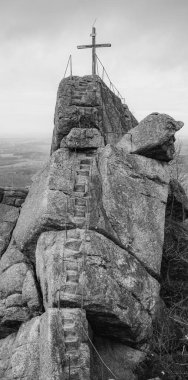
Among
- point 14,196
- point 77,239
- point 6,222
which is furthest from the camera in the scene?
point 14,196

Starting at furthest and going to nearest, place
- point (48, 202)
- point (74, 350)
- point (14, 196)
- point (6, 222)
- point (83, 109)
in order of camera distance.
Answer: point (14, 196) < point (83, 109) < point (6, 222) < point (48, 202) < point (74, 350)

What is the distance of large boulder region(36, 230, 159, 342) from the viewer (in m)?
14.6

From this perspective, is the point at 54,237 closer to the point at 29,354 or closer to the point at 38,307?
the point at 38,307

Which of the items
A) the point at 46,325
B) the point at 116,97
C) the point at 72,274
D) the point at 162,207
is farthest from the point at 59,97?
the point at 46,325

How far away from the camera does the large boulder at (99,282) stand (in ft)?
47.8

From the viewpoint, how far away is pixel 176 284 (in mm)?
19703

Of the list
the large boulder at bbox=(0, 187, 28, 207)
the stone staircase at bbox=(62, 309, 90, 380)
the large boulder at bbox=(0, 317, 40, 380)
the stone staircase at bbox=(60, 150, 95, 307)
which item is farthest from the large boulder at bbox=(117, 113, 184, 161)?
the large boulder at bbox=(0, 317, 40, 380)

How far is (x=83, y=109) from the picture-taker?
69.0 feet

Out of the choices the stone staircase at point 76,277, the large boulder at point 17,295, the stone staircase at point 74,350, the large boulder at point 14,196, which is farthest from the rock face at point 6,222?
the stone staircase at point 74,350

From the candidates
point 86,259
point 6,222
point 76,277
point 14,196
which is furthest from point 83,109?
point 76,277

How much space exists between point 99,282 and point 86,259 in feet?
3.14

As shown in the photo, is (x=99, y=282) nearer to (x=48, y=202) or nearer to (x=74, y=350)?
(x=74, y=350)

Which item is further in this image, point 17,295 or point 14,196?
point 14,196

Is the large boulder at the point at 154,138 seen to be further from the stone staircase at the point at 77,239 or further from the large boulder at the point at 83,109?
the large boulder at the point at 83,109
